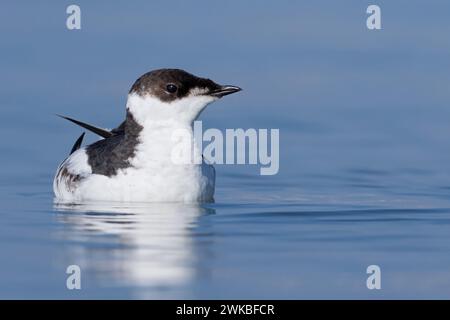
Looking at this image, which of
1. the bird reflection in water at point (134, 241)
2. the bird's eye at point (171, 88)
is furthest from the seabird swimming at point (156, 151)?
the bird reflection in water at point (134, 241)

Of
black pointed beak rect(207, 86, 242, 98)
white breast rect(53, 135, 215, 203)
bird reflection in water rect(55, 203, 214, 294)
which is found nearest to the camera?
bird reflection in water rect(55, 203, 214, 294)

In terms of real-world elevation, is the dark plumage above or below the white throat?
above

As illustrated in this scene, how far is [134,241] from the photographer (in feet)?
45.9

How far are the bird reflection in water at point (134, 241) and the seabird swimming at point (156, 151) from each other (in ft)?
0.52

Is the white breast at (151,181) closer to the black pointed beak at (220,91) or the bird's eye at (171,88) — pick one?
the bird's eye at (171,88)

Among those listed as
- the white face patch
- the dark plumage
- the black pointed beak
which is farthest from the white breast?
the black pointed beak

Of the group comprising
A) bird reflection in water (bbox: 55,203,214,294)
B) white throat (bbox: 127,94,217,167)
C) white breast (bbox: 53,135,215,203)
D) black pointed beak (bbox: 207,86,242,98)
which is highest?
black pointed beak (bbox: 207,86,242,98)

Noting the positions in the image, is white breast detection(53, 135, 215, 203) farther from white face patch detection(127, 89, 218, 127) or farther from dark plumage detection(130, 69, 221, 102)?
dark plumage detection(130, 69, 221, 102)

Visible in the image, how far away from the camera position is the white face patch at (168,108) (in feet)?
52.5

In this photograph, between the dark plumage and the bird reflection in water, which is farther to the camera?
the dark plumage

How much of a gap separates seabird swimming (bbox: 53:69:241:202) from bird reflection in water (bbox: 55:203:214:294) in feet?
0.52

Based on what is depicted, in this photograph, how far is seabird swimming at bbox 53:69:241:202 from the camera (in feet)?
52.2

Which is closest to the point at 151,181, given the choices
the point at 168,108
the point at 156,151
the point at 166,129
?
the point at 156,151

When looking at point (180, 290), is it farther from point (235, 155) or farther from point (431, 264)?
point (235, 155)
